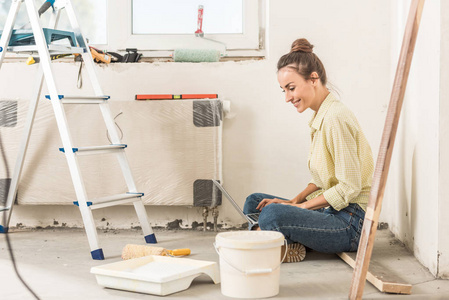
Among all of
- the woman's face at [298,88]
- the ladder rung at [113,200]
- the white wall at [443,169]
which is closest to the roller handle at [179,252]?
the ladder rung at [113,200]

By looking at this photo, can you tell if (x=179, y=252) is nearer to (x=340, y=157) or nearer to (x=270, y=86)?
(x=340, y=157)

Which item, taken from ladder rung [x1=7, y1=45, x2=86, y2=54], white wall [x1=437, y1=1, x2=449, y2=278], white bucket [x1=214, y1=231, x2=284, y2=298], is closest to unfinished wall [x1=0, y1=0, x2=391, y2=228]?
ladder rung [x1=7, y1=45, x2=86, y2=54]

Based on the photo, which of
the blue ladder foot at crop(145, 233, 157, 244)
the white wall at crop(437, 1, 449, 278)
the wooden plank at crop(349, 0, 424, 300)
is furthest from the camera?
the blue ladder foot at crop(145, 233, 157, 244)

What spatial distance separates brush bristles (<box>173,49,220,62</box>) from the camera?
8.59 ft

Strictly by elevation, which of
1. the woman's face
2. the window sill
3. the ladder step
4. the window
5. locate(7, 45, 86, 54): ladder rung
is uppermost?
the window

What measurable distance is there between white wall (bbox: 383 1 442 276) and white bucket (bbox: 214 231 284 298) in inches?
21.9

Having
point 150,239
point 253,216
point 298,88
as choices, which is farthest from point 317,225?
point 150,239

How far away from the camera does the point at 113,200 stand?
2.20 meters

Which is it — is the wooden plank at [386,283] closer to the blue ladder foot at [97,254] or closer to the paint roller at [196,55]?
the blue ladder foot at [97,254]

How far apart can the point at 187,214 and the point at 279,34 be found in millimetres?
996

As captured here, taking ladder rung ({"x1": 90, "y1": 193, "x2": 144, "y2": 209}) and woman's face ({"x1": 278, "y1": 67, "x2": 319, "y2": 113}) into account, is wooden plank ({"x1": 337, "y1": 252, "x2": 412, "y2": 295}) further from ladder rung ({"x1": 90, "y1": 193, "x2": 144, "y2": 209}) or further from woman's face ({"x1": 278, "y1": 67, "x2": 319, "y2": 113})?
ladder rung ({"x1": 90, "y1": 193, "x2": 144, "y2": 209})

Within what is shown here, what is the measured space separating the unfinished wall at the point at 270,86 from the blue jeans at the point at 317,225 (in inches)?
26.6

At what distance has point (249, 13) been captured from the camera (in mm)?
2703

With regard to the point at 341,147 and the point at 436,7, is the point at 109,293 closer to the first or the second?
the point at 341,147
